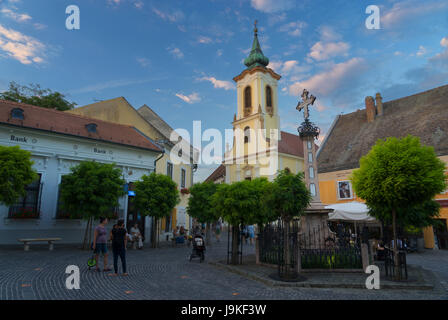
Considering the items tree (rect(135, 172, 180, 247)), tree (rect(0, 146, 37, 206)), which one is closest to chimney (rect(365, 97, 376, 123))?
tree (rect(135, 172, 180, 247))

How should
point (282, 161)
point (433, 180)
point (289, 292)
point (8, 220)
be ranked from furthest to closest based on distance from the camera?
1. point (282, 161)
2. point (8, 220)
3. point (433, 180)
4. point (289, 292)

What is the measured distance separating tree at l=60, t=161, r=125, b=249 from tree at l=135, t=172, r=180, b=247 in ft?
5.68

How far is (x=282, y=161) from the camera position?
3638 cm

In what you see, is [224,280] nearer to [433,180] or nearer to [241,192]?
[241,192]

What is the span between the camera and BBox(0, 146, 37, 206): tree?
12.3 meters

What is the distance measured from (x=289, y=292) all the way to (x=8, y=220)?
52.6 feet

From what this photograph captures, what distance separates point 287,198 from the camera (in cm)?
802

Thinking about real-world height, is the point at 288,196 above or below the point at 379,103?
below

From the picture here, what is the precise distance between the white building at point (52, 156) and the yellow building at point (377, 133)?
56.7ft

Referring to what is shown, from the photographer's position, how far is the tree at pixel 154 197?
16.9 metres

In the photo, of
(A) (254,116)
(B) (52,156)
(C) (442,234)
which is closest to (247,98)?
(A) (254,116)

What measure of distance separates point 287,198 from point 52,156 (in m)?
15.6

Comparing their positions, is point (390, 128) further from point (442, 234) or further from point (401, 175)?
point (401, 175)
